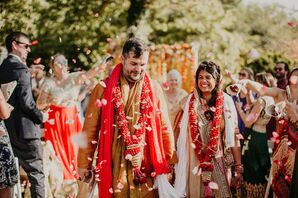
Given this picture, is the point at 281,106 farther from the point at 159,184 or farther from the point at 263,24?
the point at 263,24

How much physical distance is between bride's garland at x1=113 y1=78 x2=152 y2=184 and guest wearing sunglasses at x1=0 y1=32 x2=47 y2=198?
2.01 metres

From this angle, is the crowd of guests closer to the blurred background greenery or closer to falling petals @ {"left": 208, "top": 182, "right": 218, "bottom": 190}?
falling petals @ {"left": 208, "top": 182, "right": 218, "bottom": 190}

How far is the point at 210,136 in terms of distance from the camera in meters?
5.89

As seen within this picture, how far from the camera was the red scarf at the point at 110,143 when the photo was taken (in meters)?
5.35

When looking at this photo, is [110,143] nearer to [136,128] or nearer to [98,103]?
[136,128]

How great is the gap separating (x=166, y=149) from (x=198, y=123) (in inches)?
20.9

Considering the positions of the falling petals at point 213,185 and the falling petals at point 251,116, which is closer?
the falling petals at point 213,185

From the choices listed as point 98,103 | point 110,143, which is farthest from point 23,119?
point 110,143

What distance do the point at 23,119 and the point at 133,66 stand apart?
92.6 inches

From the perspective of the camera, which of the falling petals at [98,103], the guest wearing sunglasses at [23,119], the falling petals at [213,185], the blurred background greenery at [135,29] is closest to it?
the falling petals at [98,103]

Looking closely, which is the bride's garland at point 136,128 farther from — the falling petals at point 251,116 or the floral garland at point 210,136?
the falling petals at point 251,116

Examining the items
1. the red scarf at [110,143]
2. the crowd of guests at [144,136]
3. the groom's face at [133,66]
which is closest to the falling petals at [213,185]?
the crowd of guests at [144,136]

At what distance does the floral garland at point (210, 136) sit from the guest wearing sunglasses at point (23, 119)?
2214 mm

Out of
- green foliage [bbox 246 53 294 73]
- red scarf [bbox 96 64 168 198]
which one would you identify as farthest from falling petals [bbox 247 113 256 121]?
green foliage [bbox 246 53 294 73]
